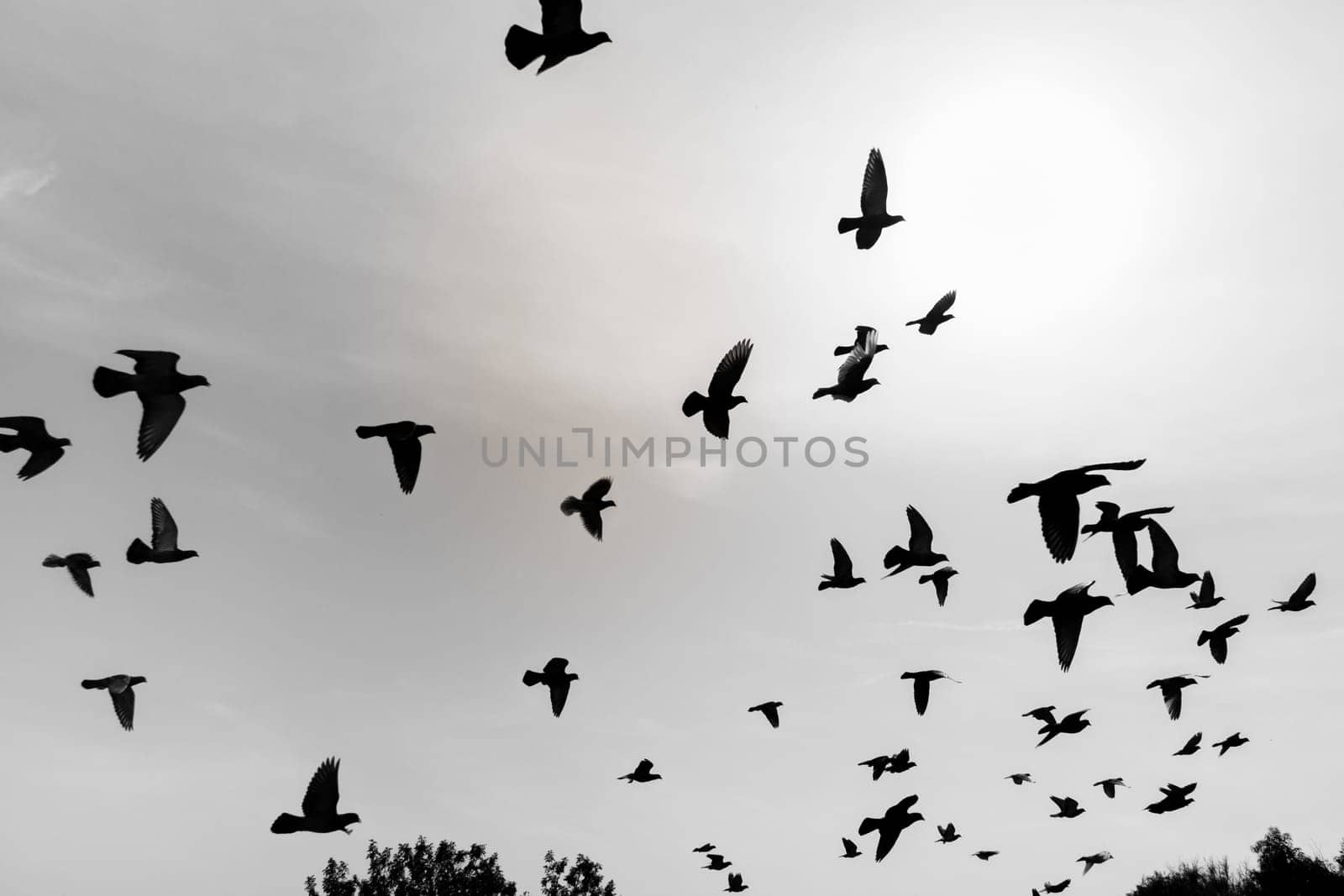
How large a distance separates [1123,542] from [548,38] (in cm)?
1044

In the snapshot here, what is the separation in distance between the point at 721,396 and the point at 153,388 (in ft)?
24.7

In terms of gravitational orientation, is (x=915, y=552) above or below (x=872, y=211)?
below

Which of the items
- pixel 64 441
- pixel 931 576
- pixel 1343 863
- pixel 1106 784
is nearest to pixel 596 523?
pixel 931 576

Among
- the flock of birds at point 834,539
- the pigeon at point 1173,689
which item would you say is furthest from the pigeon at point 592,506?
the pigeon at point 1173,689

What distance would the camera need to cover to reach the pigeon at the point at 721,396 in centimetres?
1486

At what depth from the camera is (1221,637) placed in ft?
60.8

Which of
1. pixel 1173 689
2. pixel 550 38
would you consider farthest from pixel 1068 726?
pixel 550 38

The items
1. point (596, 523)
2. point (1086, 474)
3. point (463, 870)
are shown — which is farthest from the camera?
point (463, 870)

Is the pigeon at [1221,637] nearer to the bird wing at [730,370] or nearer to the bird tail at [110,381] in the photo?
the bird wing at [730,370]

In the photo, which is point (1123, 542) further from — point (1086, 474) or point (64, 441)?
point (64, 441)

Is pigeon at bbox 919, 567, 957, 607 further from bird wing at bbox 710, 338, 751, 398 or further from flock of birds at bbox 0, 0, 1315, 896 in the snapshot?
bird wing at bbox 710, 338, 751, 398

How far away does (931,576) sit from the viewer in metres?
20.6

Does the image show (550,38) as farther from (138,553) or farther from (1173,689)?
(1173,689)

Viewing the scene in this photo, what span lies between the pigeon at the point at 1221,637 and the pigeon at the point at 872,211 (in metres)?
9.27
